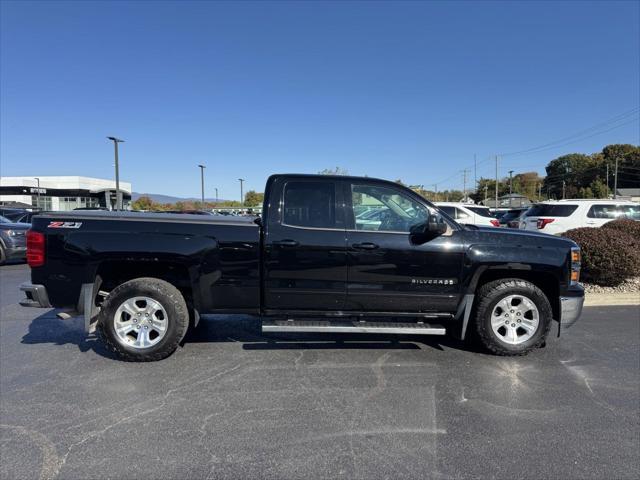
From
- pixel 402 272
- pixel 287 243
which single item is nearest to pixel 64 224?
pixel 287 243

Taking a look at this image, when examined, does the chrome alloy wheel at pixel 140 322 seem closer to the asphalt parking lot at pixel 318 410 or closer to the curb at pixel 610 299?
the asphalt parking lot at pixel 318 410

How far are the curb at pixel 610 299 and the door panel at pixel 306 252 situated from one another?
5187 mm

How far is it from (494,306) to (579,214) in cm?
1074

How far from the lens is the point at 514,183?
123250mm

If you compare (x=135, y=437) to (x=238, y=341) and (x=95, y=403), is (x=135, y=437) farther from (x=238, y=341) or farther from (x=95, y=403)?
(x=238, y=341)

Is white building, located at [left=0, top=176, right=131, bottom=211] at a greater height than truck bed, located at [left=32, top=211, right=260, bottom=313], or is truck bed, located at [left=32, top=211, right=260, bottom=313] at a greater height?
white building, located at [left=0, top=176, right=131, bottom=211]

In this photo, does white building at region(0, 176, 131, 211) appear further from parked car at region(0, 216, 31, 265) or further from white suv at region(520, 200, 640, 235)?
white suv at region(520, 200, 640, 235)

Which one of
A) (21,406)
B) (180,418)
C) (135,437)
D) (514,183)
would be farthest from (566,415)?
(514,183)

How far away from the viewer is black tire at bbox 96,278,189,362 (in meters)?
4.17

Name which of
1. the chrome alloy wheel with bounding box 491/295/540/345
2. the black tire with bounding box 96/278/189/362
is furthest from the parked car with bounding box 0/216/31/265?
the chrome alloy wheel with bounding box 491/295/540/345

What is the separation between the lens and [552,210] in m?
13.3

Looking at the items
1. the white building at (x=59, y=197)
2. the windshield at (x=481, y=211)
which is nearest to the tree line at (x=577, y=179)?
the white building at (x=59, y=197)

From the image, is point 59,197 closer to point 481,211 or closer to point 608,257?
point 481,211

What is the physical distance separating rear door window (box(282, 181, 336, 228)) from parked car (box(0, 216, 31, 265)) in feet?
34.0
